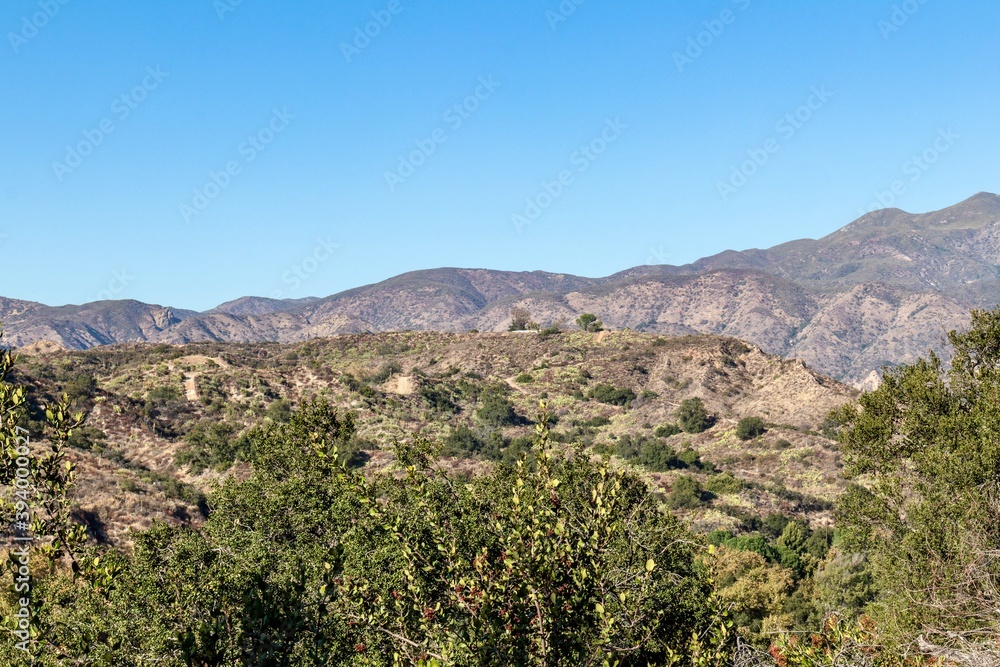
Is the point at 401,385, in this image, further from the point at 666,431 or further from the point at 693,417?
the point at 693,417

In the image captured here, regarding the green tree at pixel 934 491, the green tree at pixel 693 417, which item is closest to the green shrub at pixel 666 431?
the green tree at pixel 693 417

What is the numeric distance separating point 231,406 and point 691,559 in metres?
59.1

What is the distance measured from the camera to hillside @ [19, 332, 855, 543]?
5322 cm

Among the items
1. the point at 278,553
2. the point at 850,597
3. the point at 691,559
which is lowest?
the point at 850,597

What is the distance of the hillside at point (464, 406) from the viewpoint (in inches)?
2095

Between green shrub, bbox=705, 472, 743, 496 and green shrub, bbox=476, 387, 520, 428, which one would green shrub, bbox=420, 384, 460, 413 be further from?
green shrub, bbox=705, 472, 743, 496

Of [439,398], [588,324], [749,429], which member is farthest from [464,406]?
[588,324]

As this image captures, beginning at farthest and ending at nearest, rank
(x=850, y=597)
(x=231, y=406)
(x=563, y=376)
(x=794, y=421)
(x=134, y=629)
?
(x=563, y=376) < (x=794, y=421) < (x=231, y=406) < (x=850, y=597) < (x=134, y=629)

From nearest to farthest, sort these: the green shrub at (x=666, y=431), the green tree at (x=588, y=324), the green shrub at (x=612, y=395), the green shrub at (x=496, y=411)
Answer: the green shrub at (x=666, y=431)
the green shrub at (x=496, y=411)
the green shrub at (x=612, y=395)
the green tree at (x=588, y=324)

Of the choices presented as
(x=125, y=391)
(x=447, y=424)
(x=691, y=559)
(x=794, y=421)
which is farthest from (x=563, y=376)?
(x=691, y=559)

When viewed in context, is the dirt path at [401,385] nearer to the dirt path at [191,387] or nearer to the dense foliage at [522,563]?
the dirt path at [191,387]

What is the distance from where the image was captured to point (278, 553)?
17953 mm

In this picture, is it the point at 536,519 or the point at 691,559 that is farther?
the point at 691,559

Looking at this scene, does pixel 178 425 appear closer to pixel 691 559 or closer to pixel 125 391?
pixel 125 391
